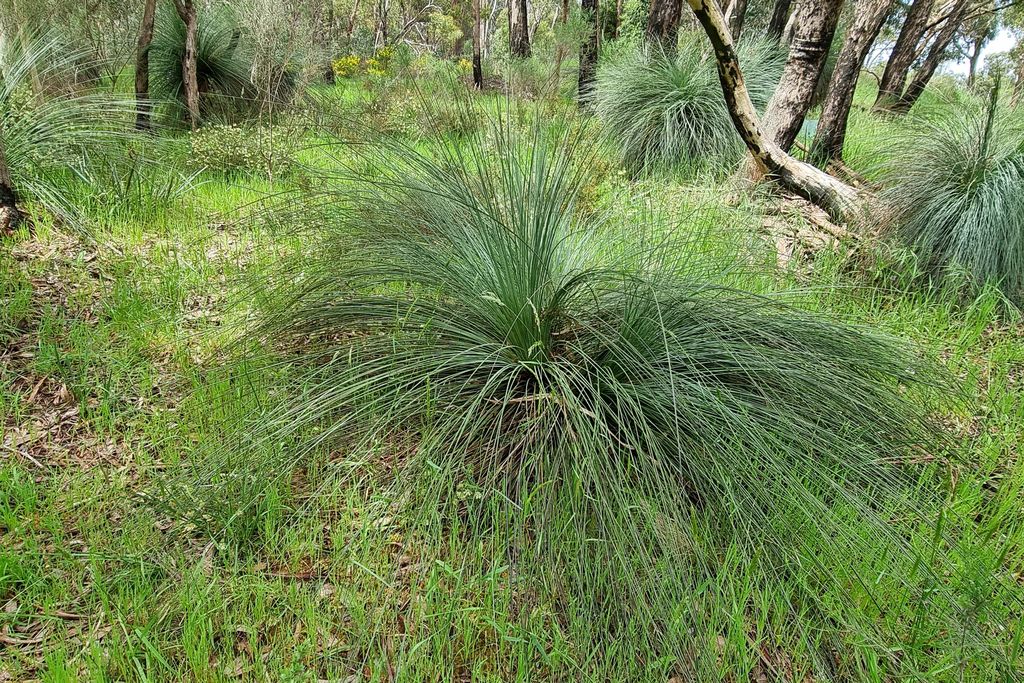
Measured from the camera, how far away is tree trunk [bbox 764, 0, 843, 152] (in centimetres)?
473

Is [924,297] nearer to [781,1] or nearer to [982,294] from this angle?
[982,294]

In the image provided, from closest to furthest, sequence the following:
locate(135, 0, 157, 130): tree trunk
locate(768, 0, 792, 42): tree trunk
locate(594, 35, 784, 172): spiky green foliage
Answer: locate(135, 0, 157, 130): tree trunk < locate(594, 35, 784, 172): spiky green foliage < locate(768, 0, 792, 42): tree trunk

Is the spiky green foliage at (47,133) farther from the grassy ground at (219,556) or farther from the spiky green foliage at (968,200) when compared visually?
the spiky green foliage at (968,200)

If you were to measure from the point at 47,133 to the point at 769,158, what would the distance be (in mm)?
5053

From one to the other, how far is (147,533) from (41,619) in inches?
13.1

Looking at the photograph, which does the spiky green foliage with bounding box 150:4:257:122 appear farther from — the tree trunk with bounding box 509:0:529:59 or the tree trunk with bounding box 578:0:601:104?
the tree trunk with bounding box 509:0:529:59

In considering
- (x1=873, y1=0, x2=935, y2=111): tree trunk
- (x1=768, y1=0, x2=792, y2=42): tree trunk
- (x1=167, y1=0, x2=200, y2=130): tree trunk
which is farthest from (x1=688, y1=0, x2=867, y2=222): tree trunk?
(x1=768, y1=0, x2=792, y2=42): tree trunk

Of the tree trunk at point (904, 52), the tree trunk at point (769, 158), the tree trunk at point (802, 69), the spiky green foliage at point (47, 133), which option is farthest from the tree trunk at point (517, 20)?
the spiky green foliage at point (47, 133)

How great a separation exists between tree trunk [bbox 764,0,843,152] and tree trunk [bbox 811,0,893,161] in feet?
1.57

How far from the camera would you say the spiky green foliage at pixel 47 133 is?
3.83 m

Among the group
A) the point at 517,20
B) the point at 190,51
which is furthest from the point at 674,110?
the point at 517,20

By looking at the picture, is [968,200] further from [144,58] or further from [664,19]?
[144,58]

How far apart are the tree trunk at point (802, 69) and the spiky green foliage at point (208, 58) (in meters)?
5.93

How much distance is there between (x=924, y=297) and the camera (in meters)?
3.78
